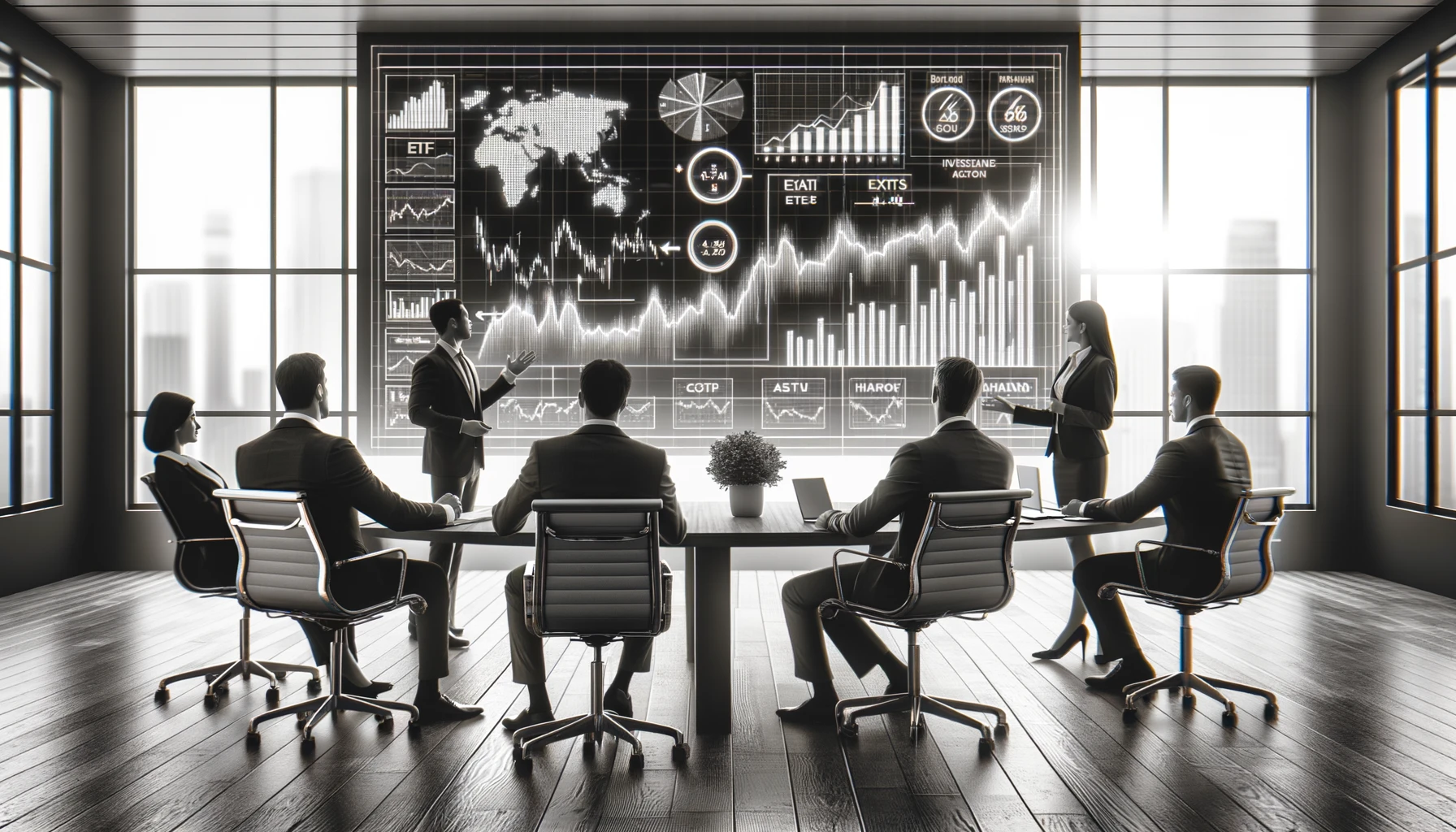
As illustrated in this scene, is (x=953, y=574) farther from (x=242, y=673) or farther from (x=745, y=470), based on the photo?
(x=242, y=673)

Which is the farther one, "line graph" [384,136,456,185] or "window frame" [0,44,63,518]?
"line graph" [384,136,456,185]

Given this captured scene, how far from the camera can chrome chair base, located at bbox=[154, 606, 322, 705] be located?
142 inches

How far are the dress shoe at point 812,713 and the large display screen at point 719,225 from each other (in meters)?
2.95

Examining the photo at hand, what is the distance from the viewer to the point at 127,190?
671cm

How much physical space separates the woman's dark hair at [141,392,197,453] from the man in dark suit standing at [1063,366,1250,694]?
3.64 metres

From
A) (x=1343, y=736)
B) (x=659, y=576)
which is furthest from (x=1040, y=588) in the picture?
(x=659, y=576)

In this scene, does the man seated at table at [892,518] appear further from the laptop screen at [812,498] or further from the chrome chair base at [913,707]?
the chrome chair base at [913,707]

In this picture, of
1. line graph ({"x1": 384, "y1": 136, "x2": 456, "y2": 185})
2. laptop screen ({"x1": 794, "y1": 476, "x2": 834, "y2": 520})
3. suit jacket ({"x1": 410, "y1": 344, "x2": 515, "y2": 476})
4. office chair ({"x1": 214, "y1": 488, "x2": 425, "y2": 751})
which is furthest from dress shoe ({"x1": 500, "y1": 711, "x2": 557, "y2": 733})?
line graph ({"x1": 384, "y1": 136, "x2": 456, "y2": 185})

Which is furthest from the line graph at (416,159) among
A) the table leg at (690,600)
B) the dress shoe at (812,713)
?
the dress shoe at (812,713)

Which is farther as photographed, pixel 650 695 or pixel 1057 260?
pixel 1057 260

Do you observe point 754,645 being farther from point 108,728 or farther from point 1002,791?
point 108,728

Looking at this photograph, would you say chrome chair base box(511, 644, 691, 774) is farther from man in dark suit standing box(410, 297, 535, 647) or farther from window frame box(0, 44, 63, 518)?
window frame box(0, 44, 63, 518)

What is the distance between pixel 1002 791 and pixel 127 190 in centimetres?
729

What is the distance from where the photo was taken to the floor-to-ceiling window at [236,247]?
22.2ft
